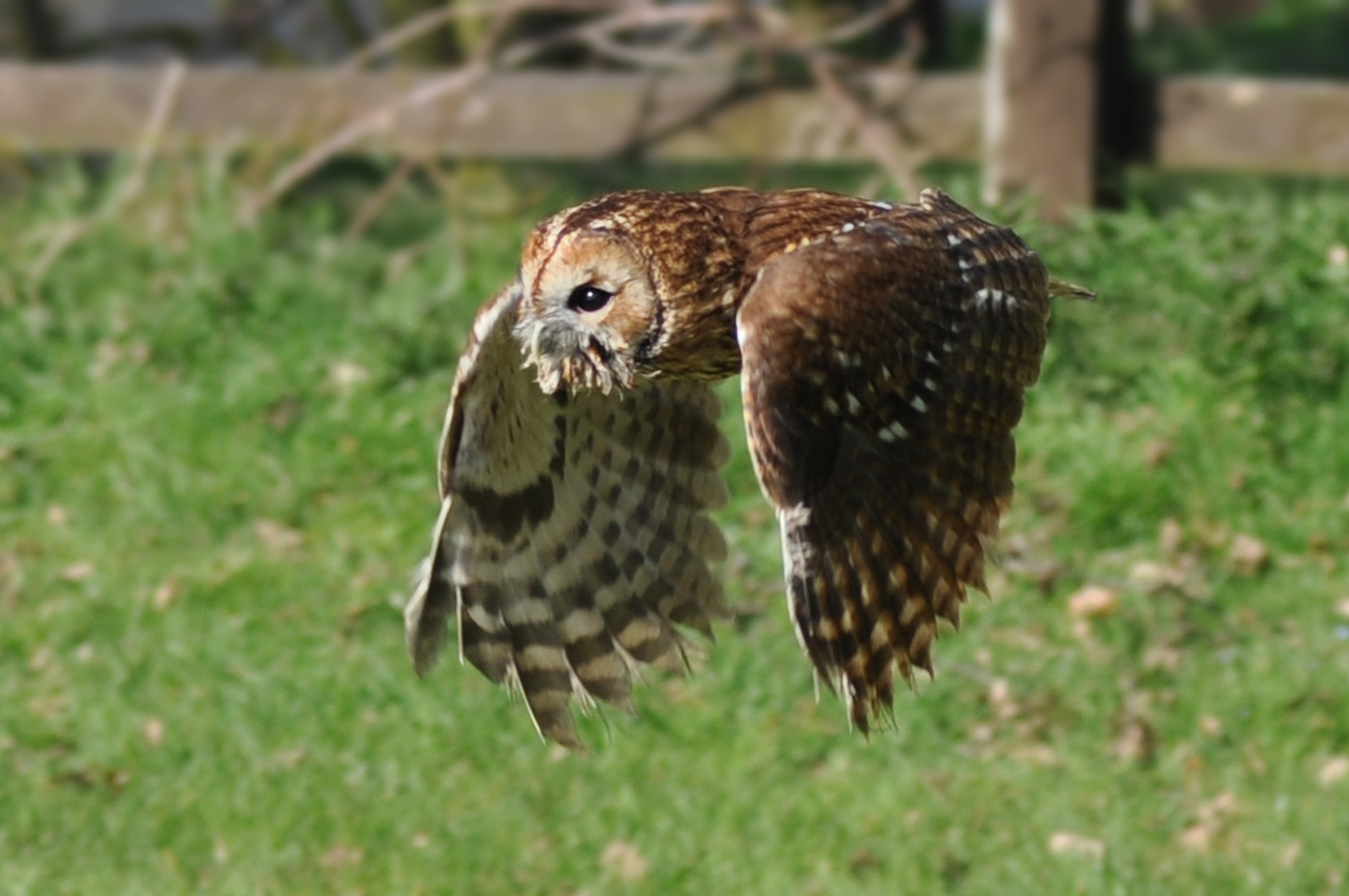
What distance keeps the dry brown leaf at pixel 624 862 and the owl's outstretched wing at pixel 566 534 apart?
0.80 m

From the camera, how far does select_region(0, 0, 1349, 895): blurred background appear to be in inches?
208

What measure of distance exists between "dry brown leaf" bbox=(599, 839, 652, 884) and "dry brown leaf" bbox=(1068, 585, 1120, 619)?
1391mm

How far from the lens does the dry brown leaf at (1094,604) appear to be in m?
5.85

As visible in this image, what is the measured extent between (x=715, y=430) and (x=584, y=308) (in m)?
0.79

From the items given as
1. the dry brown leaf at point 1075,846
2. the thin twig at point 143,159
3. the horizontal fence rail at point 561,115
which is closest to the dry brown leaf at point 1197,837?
the dry brown leaf at point 1075,846

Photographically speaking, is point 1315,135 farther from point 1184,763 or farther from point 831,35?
point 1184,763

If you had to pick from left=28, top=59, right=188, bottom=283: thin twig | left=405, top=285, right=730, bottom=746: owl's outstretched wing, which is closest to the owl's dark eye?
left=405, top=285, right=730, bottom=746: owl's outstretched wing

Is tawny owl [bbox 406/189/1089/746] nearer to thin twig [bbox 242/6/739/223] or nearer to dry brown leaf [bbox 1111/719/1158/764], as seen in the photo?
dry brown leaf [bbox 1111/719/1158/764]

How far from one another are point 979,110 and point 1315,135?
43.6 inches

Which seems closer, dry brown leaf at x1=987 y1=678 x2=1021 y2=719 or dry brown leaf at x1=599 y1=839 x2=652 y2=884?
dry brown leaf at x1=599 y1=839 x2=652 y2=884

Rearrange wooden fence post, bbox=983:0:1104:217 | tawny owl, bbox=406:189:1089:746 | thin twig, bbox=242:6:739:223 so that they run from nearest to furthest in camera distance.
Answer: tawny owl, bbox=406:189:1089:746 < wooden fence post, bbox=983:0:1104:217 < thin twig, bbox=242:6:739:223

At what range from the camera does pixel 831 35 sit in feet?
26.1

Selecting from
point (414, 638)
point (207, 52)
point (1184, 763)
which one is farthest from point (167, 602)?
point (207, 52)

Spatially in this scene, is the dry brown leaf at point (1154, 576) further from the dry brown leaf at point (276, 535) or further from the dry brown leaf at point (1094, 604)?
the dry brown leaf at point (276, 535)
